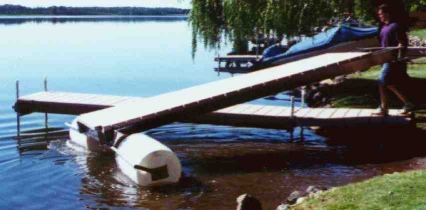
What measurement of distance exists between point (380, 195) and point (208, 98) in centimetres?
Result: 545

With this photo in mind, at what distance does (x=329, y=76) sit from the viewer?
14.2m

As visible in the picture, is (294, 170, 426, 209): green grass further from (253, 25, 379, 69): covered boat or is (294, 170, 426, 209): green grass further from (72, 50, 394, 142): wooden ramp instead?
(253, 25, 379, 69): covered boat

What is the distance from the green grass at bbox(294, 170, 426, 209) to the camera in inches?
326

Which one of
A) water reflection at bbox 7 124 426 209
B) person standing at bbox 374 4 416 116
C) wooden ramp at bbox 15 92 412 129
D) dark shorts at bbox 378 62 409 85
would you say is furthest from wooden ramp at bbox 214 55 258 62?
dark shorts at bbox 378 62 409 85

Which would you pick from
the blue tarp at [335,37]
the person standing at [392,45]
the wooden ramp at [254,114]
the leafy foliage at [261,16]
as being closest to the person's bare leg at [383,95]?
the person standing at [392,45]

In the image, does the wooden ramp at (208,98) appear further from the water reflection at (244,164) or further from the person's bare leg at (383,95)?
the water reflection at (244,164)

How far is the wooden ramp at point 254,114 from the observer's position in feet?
48.6

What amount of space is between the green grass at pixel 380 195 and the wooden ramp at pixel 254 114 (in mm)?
5040

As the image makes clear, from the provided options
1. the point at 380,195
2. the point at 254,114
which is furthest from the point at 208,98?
the point at 380,195

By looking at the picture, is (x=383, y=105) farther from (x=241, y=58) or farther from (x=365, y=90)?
(x=241, y=58)

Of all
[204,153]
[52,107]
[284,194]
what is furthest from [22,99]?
[284,194]

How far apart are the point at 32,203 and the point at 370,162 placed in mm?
7274

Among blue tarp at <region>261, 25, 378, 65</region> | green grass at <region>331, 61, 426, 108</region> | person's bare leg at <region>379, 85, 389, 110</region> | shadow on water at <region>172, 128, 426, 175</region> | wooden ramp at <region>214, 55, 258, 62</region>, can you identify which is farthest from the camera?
wooden ramp at <region>214, 55, 258, 62</region>

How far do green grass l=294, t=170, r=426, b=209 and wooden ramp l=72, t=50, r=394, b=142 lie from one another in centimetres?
453
